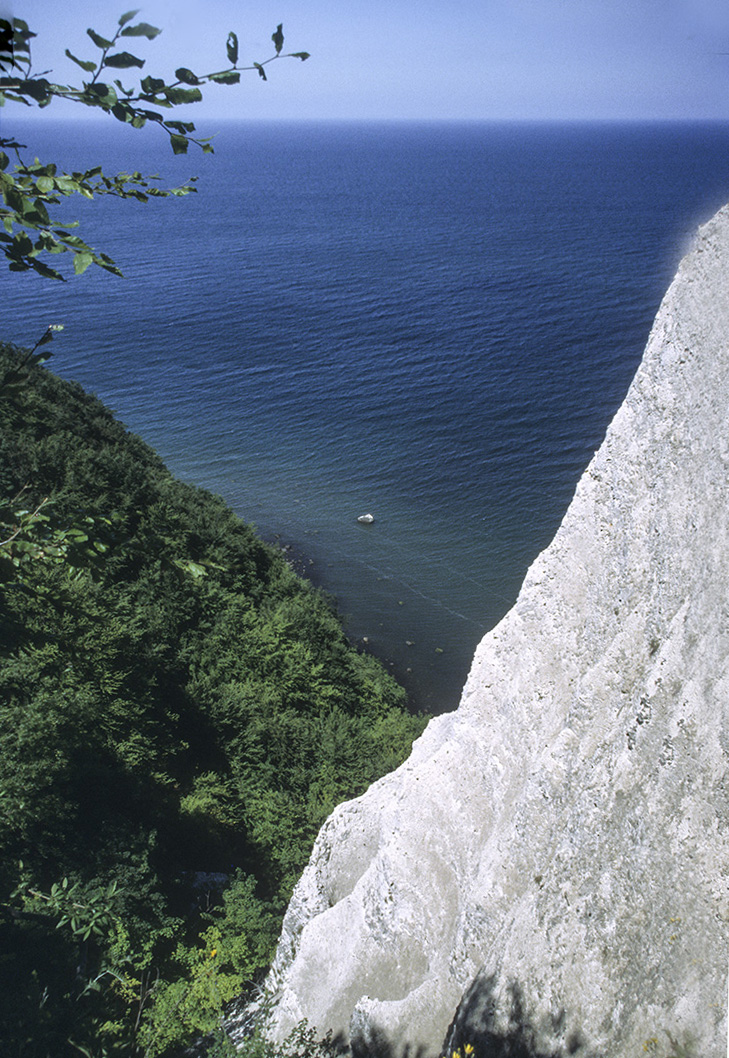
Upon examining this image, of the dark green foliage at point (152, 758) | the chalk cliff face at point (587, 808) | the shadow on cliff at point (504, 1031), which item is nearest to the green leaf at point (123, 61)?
the chalk cliff face at point (587, 808)

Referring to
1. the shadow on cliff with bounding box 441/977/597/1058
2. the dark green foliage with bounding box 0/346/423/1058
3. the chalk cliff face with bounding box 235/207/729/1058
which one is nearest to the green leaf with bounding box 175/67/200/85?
the chalk cliff face with bounding box 235/207/729/1058

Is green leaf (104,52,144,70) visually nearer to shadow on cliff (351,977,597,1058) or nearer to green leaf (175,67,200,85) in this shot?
green leaf (175,67,200,85)

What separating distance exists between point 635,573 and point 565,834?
328 centimetres

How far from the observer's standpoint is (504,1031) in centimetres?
684

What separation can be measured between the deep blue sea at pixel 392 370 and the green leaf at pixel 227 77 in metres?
6.39

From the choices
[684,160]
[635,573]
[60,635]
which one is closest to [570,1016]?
[635,573]

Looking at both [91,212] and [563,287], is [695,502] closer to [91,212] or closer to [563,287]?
[563,287]

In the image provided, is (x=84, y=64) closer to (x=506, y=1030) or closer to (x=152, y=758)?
(x=506, y=1030)

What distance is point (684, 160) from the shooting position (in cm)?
15175

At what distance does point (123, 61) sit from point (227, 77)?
630 millimetres

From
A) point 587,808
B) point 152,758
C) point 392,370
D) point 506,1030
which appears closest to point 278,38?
point 587,808

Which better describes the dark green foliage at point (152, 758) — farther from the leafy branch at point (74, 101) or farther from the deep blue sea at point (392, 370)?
the deep blue sea at point (392, 370)

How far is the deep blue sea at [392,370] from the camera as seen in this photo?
3994cm

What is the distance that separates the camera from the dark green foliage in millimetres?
14625
